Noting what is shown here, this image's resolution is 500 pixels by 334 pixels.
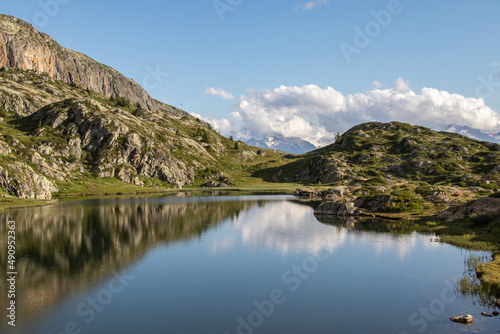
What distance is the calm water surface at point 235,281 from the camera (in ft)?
88.3

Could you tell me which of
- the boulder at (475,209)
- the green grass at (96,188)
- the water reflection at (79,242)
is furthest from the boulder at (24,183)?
the boulder at (475,209)

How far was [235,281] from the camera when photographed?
124 feet

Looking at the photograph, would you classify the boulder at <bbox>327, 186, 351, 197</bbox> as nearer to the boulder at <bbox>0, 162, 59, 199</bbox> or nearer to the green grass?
the green grass

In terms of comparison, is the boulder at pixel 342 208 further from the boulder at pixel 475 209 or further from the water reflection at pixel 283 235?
the boulder at pixel 475 209

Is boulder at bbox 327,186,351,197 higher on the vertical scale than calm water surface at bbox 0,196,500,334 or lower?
higher

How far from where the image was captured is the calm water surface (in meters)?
26.9

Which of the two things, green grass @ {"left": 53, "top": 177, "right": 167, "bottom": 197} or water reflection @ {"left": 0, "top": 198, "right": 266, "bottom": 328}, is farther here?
green grass @ {"left": 53, "top": 177, "right": 167, "bottom": 197}

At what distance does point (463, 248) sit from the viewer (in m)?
50.6

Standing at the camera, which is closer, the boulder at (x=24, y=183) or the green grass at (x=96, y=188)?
the boulder at (x=24, y=183)

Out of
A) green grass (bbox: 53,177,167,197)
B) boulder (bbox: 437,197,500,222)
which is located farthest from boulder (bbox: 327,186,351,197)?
green grass (bbox: 53,177,167,197)

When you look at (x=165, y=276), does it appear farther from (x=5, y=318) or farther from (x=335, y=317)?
(x=335, y=317)

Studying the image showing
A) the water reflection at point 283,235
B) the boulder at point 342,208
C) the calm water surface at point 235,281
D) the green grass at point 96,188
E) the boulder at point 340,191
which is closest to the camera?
the calm water surface at point 235,281

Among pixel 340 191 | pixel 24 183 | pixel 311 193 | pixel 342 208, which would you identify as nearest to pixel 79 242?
pixel 342 208

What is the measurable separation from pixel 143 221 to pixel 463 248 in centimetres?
6892
